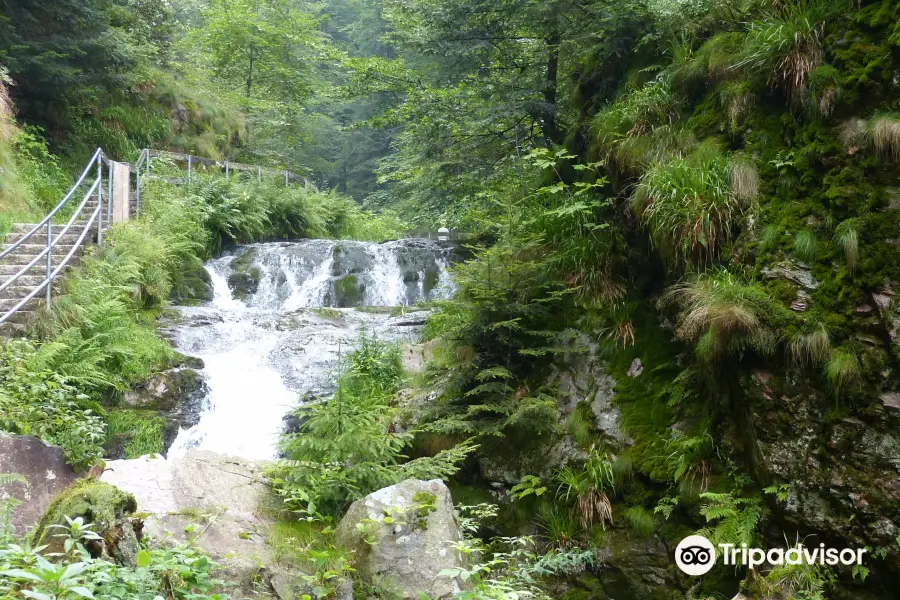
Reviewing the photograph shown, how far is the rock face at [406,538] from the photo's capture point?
4.06 m

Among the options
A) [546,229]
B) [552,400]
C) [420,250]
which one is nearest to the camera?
[552,400]

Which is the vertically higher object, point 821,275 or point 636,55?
point 636,55

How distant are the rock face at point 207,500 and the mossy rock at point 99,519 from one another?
0.28m

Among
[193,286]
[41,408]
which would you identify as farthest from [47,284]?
[193,286]

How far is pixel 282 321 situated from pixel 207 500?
6.82m

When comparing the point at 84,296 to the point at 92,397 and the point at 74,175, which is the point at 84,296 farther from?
the point at 74,175

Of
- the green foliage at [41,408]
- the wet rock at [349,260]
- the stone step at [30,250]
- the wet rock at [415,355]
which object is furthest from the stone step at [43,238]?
the wet rock at [349,260]

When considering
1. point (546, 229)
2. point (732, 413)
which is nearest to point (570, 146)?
point (546, 229)

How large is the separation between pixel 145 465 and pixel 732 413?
4.78 m

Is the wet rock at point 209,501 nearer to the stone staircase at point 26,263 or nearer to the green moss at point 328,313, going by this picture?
the stone staircase at point 26,263

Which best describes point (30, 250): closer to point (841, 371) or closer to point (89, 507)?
point (89, 507)

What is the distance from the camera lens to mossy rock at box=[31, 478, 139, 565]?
10.2 ft

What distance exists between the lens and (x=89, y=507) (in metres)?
3.22

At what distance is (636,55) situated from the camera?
8.09 metres
